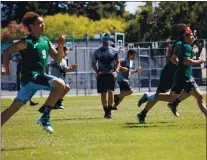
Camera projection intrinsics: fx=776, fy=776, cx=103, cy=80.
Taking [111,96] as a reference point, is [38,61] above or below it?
above

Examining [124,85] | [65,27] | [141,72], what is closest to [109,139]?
[124,85]

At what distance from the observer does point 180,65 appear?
14812mm

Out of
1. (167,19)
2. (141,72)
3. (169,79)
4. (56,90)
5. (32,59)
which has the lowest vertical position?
(141,72)

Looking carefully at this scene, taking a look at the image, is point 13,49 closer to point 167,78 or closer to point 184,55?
point 184,55

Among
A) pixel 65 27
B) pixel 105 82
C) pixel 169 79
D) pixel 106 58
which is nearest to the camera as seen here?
pixel 169 79

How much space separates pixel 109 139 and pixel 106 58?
6.36 metres

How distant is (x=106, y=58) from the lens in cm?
1791

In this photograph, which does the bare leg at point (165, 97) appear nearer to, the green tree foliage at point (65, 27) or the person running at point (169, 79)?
the person running at point (169, 79)

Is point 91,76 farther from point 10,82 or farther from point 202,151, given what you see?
point 202,151

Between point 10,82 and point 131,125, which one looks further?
point 10,82

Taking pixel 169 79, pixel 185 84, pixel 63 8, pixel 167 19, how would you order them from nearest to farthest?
pixel 185 84
pixel 169 79
pixel 167 19
pixel 63 8

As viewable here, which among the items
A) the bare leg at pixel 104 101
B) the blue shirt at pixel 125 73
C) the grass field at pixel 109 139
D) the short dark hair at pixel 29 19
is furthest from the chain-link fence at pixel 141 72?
the short dark hair at pixel 29 19

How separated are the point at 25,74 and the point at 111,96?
6.02 metres

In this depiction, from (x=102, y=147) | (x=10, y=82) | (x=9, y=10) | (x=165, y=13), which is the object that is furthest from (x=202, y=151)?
(x=9, y=10)
